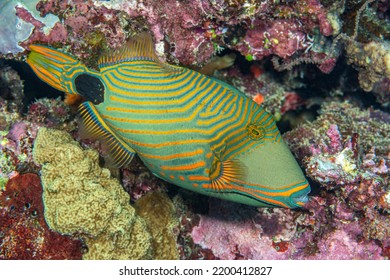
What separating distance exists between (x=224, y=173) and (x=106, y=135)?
131cm

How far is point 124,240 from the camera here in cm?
387

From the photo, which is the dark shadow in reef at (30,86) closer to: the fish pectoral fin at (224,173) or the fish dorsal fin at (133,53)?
the fish dorsal fin at (133,53)

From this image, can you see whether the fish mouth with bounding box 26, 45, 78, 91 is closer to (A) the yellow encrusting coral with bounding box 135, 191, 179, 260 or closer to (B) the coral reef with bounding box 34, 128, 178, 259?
(B) the coral reef with bounding box 34, 128, 178, 259

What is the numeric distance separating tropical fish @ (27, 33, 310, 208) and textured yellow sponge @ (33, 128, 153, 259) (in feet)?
2.02

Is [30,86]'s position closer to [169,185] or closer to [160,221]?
[169,185]

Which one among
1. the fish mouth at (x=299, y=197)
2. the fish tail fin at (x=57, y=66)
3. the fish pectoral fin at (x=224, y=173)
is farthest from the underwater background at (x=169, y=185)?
the fish pectoral fin at (x=224, y=173)

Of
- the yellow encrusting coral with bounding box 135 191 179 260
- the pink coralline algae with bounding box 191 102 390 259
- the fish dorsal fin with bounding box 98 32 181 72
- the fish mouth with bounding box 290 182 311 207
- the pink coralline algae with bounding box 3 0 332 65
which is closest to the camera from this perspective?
the fish mouth with bounding box 290 182 311 207

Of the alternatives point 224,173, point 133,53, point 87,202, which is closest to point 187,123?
point 224,173

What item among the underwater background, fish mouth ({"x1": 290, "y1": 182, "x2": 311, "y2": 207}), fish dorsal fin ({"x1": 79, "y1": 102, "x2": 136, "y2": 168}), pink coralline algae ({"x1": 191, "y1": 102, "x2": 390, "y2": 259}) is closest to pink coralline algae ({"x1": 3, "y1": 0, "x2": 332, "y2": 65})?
the underwater background

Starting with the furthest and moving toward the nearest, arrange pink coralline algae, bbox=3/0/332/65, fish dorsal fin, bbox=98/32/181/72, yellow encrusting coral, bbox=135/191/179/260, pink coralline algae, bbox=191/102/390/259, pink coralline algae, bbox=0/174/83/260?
yellow encrusting coral, bbox=135/191/179/260, pink coralline algae, bbox=191/102/390/259, pink coralline algae, bbox=3/0/332/65, pink coralline algae, bbox=0/174/83/260, fish dorsal fin, bbox=98/32/181/72

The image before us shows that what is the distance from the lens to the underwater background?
374 centimetres

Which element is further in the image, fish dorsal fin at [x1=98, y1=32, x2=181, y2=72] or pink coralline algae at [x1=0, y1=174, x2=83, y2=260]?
pink coralline algae at [x1=0, y1=174, x2=83, y2=260]

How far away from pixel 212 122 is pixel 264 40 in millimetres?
1763

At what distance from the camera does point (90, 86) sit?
11.1 feet
